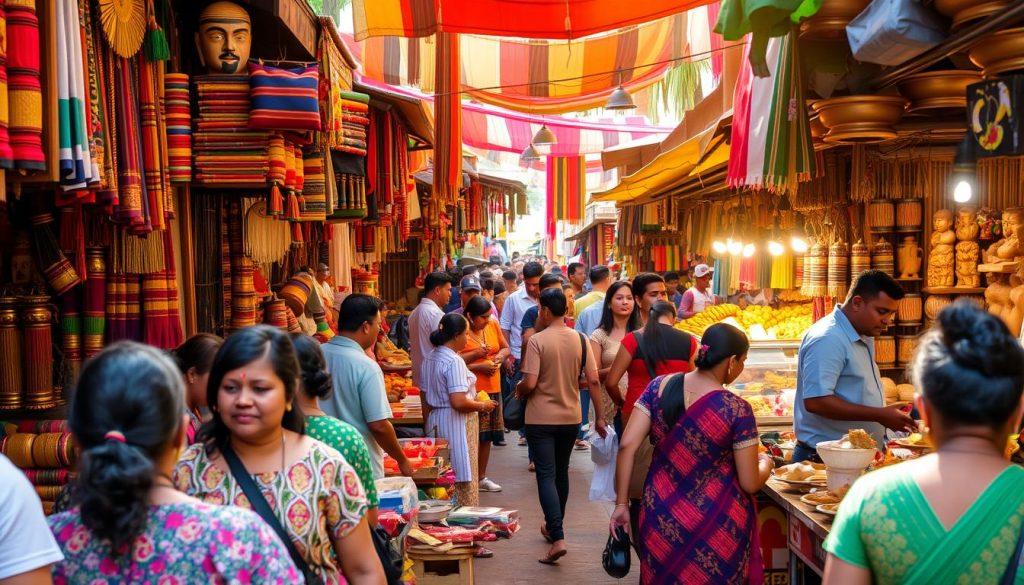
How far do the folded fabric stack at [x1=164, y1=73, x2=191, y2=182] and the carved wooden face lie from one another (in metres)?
0.28

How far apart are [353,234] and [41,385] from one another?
4757mm

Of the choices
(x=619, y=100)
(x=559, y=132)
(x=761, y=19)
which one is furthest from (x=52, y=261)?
(x=559, y=132)

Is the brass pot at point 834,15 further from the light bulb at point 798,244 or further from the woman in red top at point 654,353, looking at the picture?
the light bulb at point 798,244

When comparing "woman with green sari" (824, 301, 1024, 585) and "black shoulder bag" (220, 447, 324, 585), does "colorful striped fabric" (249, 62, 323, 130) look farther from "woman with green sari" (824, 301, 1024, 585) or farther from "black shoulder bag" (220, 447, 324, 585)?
"woman with green sari" (824, 301, 1024, 585)

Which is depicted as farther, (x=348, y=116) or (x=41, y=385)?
(x=348, y=116)

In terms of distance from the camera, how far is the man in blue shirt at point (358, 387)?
15.0 feet

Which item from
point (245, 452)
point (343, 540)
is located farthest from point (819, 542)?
point (245, 452)

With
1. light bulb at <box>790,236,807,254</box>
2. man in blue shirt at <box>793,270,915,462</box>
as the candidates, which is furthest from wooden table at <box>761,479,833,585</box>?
light bulb at <box>790,236,807,254</box>

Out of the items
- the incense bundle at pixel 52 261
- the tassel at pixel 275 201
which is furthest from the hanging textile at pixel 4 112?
the tassel at pixel 275 201

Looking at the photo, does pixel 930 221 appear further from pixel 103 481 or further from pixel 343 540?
pixel 103 481

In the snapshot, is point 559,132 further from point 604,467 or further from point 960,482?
point 960,482

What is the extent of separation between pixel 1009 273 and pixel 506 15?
11.3 ft

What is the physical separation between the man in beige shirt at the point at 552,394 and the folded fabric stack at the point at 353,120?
1.60m

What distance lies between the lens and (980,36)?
11.9ft
